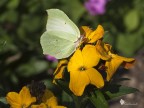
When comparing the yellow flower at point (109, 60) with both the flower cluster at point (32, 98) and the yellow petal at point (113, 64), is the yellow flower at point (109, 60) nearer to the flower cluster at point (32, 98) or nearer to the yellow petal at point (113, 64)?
the yellow petal at point (113, 64)

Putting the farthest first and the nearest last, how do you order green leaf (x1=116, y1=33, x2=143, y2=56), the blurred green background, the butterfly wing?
green leaf (x1=116, y1=33, x2=143, y2=56) → the blurred green background → the butterfly wing

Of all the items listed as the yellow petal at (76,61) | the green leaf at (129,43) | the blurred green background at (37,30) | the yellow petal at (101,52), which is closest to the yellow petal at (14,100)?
the yellow petal at (76,61)

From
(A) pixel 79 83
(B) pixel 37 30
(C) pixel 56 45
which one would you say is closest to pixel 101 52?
(A) pixel 79 83

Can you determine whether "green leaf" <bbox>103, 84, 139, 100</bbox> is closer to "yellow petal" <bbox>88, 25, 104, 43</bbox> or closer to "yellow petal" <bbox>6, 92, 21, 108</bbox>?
"yellow petal" <bbox>88, 25, 104, 43</bbox>

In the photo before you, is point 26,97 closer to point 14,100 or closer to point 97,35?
point 14,100

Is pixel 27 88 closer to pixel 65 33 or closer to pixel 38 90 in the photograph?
pixel 38 90

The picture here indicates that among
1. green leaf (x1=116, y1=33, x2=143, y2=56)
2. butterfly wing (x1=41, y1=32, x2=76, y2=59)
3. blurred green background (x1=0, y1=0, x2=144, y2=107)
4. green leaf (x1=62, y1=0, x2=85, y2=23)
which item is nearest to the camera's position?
butterfly wing (x1=41, y1=32, x2=76, y2=59)

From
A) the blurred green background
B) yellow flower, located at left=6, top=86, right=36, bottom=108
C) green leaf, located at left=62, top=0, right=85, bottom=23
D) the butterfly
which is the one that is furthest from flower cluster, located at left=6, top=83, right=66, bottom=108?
green leaf, located at left=62, top=0, right=85, bottom=23
